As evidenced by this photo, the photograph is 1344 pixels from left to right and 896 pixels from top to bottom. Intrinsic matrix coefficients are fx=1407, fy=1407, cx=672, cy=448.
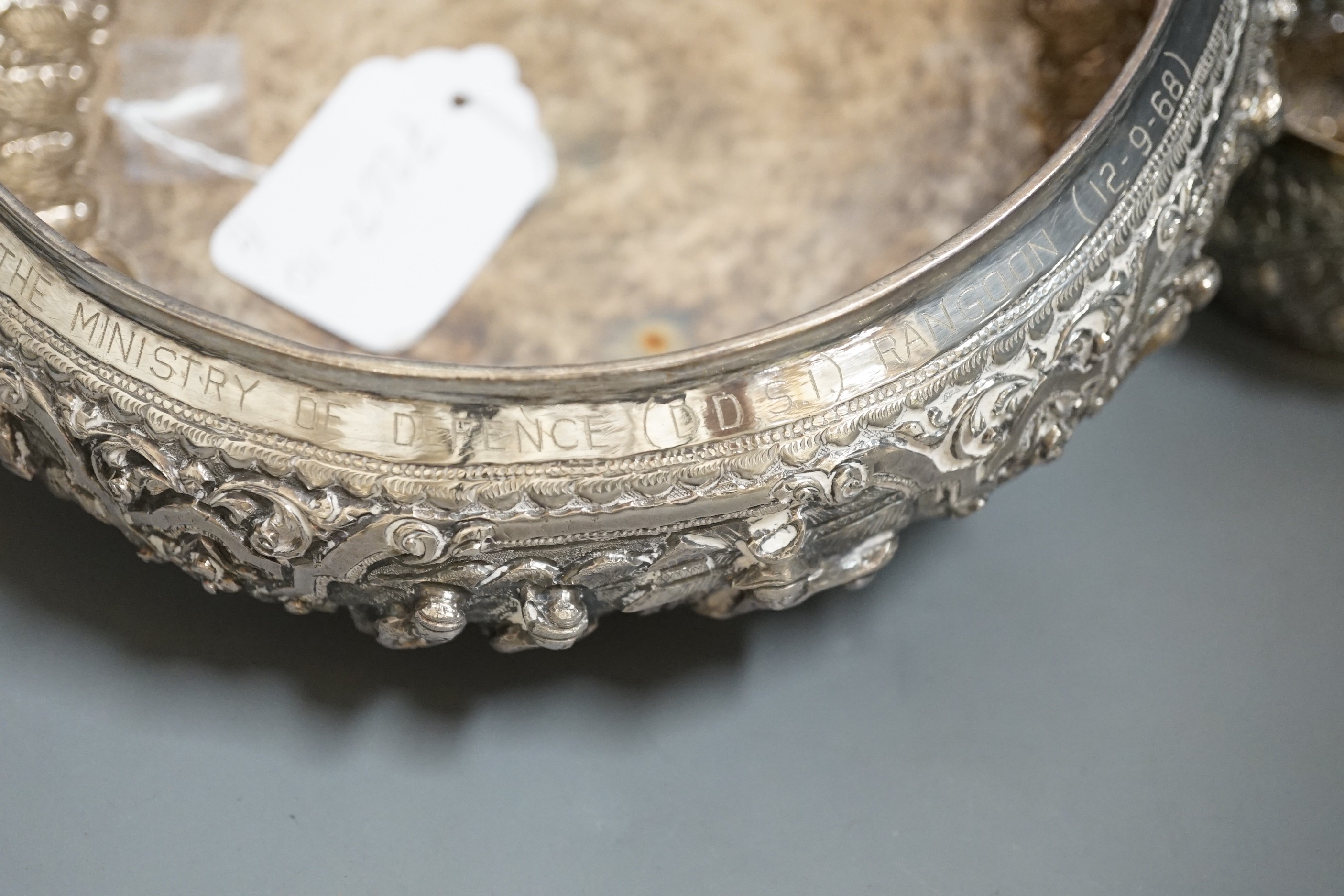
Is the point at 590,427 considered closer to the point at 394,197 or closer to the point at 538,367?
the point at 538,367

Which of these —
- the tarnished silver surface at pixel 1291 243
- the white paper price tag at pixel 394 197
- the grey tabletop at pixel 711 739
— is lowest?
the grey tabletop at pixel 711 739

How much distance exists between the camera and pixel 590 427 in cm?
59

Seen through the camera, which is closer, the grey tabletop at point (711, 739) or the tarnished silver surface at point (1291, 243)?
the grey tabletop at point (711, 739)

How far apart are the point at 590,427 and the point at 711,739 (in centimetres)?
29

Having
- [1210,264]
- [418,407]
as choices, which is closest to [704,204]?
[1210,264]

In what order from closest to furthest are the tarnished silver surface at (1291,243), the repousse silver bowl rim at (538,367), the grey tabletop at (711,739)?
the repousse silver bowl rim at (538,367), the grey tabletop at (711,739), the tarnished silver surface at (1291,243)

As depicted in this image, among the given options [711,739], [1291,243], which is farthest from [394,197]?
[1291,243]

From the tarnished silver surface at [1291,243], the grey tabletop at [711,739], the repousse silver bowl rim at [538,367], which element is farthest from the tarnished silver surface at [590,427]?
the tarnished silver surface at [1291,243]

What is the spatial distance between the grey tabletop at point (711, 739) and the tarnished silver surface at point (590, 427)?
0.14 meters

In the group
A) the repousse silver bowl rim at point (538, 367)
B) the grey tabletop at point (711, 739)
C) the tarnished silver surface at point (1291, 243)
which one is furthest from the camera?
the tarnished silver surface at point (1291, 243)

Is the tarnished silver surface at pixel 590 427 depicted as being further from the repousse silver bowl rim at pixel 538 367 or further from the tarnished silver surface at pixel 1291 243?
the tarnished silver surface at pixel 1291 243

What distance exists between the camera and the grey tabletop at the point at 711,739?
767 mm

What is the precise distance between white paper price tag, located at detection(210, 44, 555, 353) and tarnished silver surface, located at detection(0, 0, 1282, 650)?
0.33 m

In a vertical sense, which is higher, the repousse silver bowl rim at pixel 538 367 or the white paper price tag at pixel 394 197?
the white paper price tag at pixel 394 197
